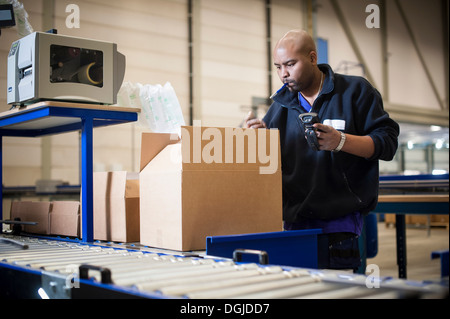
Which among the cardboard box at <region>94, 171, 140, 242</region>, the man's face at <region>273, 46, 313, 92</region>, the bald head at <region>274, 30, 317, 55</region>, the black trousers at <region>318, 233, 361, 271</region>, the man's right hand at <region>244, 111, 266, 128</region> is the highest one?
the bald head at <region>274, 30, 317, 55</region>

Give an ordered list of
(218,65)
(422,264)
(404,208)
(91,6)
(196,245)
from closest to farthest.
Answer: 1. (196,245)
2. (404,208)
3. (422,264)
4. (91,6)
5. (218,65)

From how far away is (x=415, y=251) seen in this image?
6.39 meters

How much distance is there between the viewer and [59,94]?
1.71 meters

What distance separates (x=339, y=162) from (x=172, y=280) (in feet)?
3.54

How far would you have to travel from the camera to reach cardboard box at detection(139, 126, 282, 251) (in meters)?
1.46

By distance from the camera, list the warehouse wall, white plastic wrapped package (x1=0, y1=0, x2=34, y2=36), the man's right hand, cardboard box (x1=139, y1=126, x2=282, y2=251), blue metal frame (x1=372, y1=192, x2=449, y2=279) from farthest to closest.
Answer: the warehouse wall
blue metal frame (x1=372, y1=192, x2=449, y2=279)
white plastic wrapped package (x1=0, y1=0, x2=34, y2=36)
the man's right hand
cardboard box (x1=139, y1=126, x2=282, y2=251)

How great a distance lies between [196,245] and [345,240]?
641 mm

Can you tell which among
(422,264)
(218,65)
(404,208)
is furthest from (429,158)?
(404,208)

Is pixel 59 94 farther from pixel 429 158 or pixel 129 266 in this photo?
pixel 429 158

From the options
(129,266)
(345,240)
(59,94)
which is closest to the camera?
(129,266)

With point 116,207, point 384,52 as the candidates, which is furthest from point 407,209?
point 384,52

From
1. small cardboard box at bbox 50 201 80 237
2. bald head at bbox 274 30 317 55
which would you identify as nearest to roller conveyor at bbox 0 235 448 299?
small cardboard box at bbox 50 201 80 237

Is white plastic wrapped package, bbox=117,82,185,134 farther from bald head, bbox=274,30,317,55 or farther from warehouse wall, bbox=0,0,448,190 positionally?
warehouse wall, bbox=0,0,448,190

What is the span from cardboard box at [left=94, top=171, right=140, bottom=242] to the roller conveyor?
0.38 m
